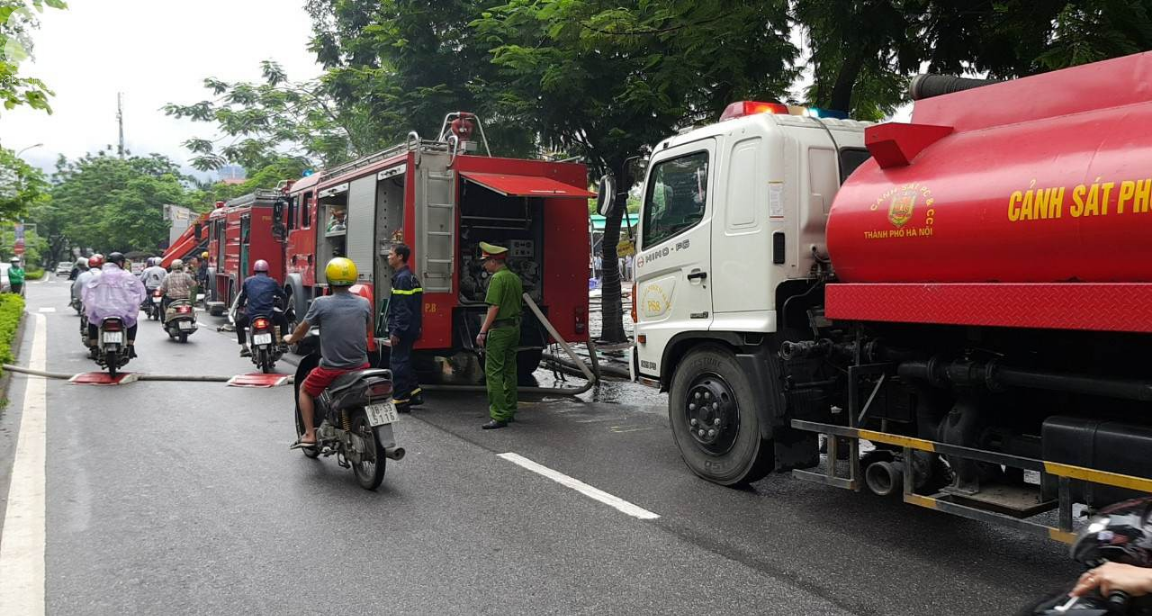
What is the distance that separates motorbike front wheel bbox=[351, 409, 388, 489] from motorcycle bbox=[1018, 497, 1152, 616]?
13.9ft

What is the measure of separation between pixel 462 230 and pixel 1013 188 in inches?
279

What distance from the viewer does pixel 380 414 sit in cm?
592

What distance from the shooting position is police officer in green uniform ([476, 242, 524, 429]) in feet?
26.6

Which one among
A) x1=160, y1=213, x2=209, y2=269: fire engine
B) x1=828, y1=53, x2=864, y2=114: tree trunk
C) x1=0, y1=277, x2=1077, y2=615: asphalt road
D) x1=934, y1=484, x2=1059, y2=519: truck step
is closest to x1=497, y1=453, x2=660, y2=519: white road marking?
x1=0, y1=277, x2=1077, y2=615: asphalt road

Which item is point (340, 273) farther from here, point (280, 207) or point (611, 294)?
point (611, 294)

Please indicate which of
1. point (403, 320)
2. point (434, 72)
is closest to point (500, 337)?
point (403, 320)

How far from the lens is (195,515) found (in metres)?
5.27

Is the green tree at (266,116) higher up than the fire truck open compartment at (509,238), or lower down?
higher up

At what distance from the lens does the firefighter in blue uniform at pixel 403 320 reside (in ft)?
28.8

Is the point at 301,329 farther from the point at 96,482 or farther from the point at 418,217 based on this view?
the point at 418,217

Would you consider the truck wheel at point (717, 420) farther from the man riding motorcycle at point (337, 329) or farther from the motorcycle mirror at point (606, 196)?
the man riding motorcycle at point (337, 329)

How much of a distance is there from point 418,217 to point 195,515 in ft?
15.5

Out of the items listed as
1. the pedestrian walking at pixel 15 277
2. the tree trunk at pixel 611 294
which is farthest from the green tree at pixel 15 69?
the pedestrian walking at pixel 15 277

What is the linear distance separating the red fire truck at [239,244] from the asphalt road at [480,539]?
960 centimetres
